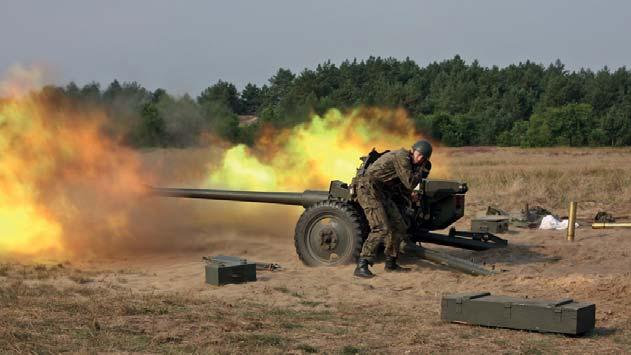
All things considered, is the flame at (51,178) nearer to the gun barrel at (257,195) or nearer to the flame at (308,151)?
the gun barrel at (257,195)

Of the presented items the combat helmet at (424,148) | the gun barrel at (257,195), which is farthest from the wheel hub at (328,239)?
the combat helmet at (424,148)

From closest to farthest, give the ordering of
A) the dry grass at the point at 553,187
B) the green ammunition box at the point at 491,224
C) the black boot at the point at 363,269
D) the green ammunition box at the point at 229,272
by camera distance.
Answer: the green ammunition box at the point at 229,272, the black boot at the point at 363,269, the green ammunition box at the point at 491,224, the dry grass at the point at 553,187

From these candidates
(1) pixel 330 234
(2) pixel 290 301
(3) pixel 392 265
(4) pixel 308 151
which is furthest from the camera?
(4) pixel 308 151

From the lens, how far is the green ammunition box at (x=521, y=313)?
7.21 meters

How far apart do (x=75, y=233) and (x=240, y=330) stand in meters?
7.54

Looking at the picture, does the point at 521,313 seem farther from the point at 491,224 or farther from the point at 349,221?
the point at 491,224

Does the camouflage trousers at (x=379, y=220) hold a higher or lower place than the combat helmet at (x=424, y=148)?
lower

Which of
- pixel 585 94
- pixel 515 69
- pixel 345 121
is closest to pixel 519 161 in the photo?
pixel 345 121

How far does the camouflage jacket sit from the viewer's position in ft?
35.6

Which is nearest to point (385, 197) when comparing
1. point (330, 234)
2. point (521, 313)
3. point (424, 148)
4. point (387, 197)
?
point (387, 197)

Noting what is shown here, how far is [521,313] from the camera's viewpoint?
7.41 meters

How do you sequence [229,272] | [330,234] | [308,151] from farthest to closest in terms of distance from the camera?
1. [308,151]
2. [330,234]
3. [229,272]

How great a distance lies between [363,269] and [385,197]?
3.39 ft

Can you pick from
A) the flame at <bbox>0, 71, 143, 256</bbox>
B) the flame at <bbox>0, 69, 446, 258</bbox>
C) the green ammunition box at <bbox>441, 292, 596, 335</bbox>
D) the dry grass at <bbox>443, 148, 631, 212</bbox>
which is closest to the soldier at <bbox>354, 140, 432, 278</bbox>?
the green ammunition box at <bbox>441, 292, 596, 335</bbox>
